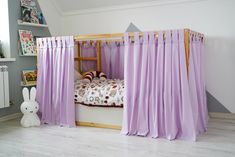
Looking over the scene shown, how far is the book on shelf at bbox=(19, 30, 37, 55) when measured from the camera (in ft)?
11.9

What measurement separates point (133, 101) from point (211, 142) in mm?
837

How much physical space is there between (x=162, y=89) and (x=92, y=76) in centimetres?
124

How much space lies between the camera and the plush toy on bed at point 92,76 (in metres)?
3.46

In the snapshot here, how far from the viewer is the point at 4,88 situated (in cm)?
334

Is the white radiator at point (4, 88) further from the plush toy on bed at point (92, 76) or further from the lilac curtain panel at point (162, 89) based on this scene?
the lilac curtain panel at point (162, 89)

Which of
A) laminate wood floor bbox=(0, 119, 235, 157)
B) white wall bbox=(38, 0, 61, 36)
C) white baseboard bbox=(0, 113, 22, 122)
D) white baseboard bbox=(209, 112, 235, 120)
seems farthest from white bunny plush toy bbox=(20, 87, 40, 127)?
white baseboard bbox=(209, 112, 235, 120)

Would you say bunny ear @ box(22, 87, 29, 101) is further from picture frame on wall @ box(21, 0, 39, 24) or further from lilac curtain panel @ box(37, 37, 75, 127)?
picture frame on wall @ box(21, 0, 39, 24)

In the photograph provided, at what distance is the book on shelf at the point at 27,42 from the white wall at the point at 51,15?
0.46 meters

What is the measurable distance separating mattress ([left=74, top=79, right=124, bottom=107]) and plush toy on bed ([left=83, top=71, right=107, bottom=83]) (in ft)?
0.67

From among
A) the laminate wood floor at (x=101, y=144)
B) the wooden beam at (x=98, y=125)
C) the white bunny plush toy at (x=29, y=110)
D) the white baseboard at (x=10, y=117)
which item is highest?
the white bunny plush toy at (x=29, y=110)

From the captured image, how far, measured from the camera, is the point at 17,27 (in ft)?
11.8

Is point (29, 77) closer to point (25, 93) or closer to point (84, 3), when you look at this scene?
point (25, 93)

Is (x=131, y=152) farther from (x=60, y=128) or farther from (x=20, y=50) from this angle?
Result: (x=20, y=50)

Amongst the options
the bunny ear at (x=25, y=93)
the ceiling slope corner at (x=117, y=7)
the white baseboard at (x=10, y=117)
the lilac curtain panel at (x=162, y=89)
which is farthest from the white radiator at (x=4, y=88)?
the lilac curtain panel at (x=162, y=89)
